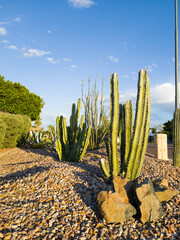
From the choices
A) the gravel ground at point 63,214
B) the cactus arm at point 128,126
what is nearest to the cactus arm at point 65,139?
the gravel ground at point 63,214

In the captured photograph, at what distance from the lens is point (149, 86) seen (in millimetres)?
3898

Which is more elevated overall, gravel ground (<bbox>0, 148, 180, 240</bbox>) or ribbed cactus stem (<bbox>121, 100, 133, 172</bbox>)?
ribbed cactus stem (<bbox>121, 100, 133, 172</bbox>)

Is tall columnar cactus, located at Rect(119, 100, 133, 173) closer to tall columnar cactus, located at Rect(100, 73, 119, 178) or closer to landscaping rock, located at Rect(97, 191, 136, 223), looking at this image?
tall columnar cactus, located at Rect(100, 73, 119, 178)

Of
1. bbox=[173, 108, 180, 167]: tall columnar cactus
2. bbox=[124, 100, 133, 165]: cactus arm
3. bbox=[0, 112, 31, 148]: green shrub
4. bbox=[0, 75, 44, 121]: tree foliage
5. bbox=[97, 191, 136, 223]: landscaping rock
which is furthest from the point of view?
bbox=[0, 75, 44, 121]: tree foliage

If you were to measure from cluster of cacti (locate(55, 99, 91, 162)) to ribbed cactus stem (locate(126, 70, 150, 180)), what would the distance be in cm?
237

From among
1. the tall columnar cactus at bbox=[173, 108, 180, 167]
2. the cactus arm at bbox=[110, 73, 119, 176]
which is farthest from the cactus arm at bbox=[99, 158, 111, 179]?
the tall columnar cactus at bbox=[173, 108, 180, 167]

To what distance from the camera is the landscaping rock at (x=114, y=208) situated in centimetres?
275

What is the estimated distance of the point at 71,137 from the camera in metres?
6.89

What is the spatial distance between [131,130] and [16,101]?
781 inches

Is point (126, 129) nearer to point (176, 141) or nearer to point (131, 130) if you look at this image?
point (131, 130)

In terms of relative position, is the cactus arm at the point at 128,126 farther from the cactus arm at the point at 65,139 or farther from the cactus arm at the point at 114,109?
the cactus arm at the point at 65,139

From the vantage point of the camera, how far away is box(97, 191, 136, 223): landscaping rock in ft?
9.02

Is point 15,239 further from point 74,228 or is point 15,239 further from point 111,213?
point 111,213

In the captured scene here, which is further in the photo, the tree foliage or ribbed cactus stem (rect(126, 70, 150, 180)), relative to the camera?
the tree foliage
